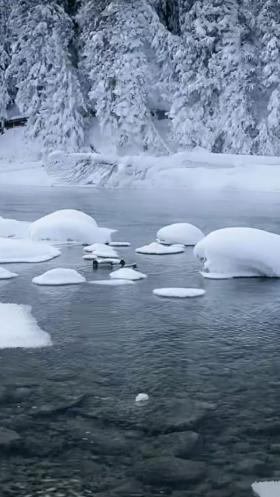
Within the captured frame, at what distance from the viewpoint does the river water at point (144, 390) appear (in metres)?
4.23

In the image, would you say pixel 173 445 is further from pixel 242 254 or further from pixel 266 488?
pixel 242 254

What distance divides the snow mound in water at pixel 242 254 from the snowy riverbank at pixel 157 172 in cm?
2022

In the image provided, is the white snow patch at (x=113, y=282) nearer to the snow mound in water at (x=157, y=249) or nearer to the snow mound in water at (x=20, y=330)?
the snow mound in water at (x=20, y=330)

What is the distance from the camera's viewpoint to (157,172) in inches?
1412

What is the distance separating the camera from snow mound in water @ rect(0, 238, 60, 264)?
42.9ft

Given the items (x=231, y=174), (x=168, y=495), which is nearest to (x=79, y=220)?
(x=168, y=495)

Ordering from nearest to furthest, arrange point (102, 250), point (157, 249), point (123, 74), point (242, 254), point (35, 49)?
1. point (242, 254)
2. point (102, 250)
3. point (157, 249)
4. point (123, 74)
5. point (35, 49)

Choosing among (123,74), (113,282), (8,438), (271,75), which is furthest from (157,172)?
(8,438)

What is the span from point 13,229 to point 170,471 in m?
13.2

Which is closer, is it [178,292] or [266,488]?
[266,488]

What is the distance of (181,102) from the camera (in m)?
42.4

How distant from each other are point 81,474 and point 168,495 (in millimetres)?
599

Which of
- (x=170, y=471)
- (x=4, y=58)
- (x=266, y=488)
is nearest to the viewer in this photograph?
(x=266, y=488)

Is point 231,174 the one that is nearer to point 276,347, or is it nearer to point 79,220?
point 79,220
